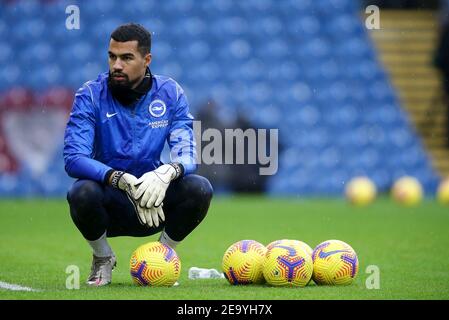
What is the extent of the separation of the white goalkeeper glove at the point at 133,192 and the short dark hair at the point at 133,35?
2.72 ft

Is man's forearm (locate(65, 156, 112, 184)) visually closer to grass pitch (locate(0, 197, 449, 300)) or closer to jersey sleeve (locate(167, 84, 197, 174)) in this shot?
jersey sleeve (locate(167, 84, 197, 174))

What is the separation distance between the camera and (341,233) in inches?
396

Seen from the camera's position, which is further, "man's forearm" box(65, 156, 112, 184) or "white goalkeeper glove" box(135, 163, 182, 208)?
"man's forearm" box(65, 156, 112, 184)

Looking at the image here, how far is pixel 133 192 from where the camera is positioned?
18.5 feet

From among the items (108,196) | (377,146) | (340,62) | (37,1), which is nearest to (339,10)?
(340,62)

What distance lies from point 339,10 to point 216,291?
14.1 m

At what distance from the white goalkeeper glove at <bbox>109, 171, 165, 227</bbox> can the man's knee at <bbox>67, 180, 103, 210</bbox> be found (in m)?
0.12

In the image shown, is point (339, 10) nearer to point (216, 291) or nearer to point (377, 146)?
point (377, 146)

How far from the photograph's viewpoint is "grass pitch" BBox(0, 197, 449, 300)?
18.2 ft

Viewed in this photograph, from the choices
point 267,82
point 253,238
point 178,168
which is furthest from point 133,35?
point 267,82

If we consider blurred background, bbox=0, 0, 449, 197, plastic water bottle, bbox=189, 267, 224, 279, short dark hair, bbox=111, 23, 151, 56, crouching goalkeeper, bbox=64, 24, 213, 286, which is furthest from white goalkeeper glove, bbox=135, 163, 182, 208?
blurred background, bbox=0, 0, 449, 197

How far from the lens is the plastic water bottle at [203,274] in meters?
6.53

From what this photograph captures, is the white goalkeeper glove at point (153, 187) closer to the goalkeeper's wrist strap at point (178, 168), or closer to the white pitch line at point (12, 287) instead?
the goalkeeper's wrist strap at point (178, 168)

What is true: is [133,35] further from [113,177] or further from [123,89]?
[113,177]
